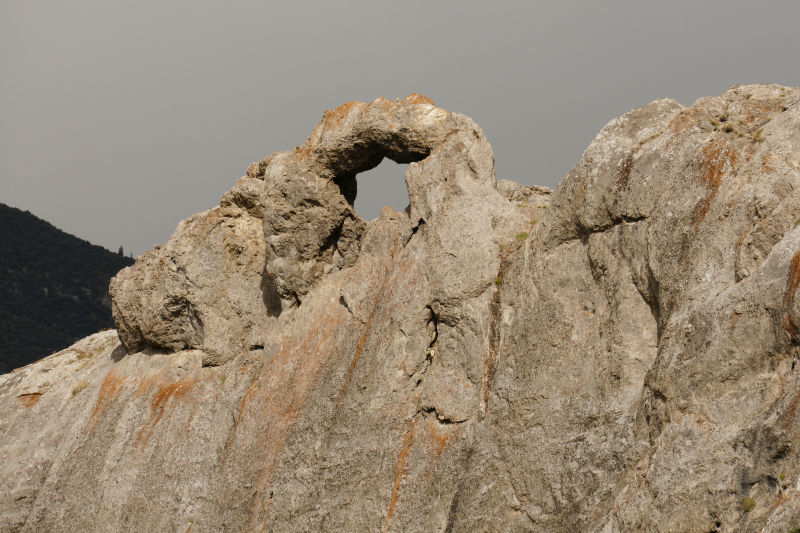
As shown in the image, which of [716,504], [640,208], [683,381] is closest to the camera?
[716,504]

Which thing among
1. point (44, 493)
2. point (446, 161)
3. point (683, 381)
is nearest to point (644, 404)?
point (683, 381)

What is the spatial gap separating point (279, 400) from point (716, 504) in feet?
34.2

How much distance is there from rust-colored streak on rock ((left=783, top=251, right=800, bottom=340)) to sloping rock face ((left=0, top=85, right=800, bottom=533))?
1.5 inches

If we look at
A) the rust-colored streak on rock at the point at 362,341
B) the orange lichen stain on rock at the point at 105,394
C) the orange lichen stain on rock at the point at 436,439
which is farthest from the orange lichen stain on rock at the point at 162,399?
the orange lichen stain on rock at the point at 436,439

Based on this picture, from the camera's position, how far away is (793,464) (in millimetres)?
8008

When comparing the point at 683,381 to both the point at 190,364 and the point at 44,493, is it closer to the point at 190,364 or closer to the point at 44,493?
the point at 190,364

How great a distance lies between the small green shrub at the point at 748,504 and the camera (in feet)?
27.3

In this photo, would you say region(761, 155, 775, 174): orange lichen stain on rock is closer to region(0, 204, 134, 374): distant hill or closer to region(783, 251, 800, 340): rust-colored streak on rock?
region(783, 251, 800, 340): rust-colored streak on rock

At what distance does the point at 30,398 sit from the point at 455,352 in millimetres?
16374

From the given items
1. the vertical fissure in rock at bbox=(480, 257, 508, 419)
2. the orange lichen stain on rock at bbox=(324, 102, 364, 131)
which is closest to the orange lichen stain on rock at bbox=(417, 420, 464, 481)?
the vertical fissure in rock at bbox=(480, 257, 508, 419)

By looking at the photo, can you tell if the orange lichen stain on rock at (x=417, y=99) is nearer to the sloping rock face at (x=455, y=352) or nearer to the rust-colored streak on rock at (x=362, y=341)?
the sloping rock face at (x=455, y=352)

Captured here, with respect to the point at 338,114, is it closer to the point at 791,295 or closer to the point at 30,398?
the point at 791,295

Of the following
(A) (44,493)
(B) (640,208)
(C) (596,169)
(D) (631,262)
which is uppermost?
(C) (596,169)

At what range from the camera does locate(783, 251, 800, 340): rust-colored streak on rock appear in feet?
28.8
